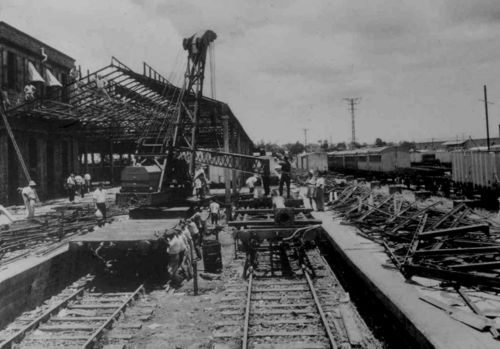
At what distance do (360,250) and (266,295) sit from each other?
124 inches

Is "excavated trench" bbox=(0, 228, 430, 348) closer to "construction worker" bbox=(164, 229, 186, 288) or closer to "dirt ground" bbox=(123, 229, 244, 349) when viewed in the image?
"construction worker" bbox=(164, 229, 186, 288)

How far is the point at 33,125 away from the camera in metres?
22.0

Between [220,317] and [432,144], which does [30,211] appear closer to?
[220,317]

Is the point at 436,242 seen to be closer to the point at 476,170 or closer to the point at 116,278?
the point at 116,278

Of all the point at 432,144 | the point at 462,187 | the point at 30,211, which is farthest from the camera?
the point at 432,144

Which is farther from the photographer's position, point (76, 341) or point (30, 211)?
point (30, 211)

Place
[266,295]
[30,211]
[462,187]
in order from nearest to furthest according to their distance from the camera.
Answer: [266,295] → [30,211] → [462,187]

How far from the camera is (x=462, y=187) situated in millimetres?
21828

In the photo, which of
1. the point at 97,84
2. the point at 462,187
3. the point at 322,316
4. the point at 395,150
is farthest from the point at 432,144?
the point at 322,316

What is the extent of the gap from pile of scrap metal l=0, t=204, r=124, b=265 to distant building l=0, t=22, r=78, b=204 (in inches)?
234

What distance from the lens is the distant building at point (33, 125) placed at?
19.8 m

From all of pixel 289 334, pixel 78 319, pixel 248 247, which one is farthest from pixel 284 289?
pixel 78 319

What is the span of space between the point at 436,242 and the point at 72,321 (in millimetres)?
8329

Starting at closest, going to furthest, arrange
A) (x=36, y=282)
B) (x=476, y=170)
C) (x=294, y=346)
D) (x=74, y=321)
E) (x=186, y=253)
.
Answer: (x=294, y=346) < (x=74, y=321) < (x=36, y=282) < (x=186, y=253) < (x=476, y=170)
